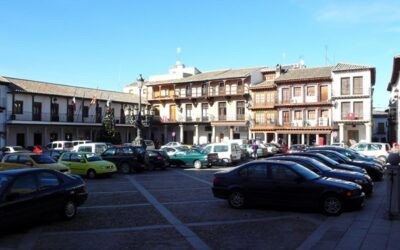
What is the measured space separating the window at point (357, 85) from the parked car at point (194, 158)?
1111 inches

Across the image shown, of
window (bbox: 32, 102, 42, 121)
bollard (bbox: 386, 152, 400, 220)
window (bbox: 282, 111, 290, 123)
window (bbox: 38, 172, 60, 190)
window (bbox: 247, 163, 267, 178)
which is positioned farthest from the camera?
window (bbox: 282, 111, 290, 123)

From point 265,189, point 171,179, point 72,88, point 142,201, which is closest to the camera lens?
point 265,189

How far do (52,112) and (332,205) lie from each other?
48084 millimetres

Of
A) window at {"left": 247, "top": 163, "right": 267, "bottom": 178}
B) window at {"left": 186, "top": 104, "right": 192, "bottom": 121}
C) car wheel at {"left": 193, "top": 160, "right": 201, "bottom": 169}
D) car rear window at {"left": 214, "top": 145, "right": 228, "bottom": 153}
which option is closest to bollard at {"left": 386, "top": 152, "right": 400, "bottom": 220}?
window at {"left": 247, "top": 163, "right": 267, "bottom": 178}

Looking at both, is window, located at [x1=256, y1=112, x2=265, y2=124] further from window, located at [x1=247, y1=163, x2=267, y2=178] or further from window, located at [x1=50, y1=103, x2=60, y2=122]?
window, located at [x1=247, y1=163, x2=267, y2=178]

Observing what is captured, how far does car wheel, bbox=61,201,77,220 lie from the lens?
12.0m

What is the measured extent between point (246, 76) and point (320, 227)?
51.6 meters

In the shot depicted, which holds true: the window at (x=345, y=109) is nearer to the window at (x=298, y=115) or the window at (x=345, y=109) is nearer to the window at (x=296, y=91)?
the window at (x=298, y=115)

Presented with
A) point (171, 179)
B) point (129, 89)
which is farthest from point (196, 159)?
point (129, 89)

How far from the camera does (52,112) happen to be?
5581 cm

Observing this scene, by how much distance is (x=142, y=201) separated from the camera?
51.6 feet

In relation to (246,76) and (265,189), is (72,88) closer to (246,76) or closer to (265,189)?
(246,76)

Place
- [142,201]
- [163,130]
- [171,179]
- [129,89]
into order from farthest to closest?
[129,89] < [163,130] < [171,179] < [142,201]

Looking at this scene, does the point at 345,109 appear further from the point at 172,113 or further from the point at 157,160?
the point at 157,160
